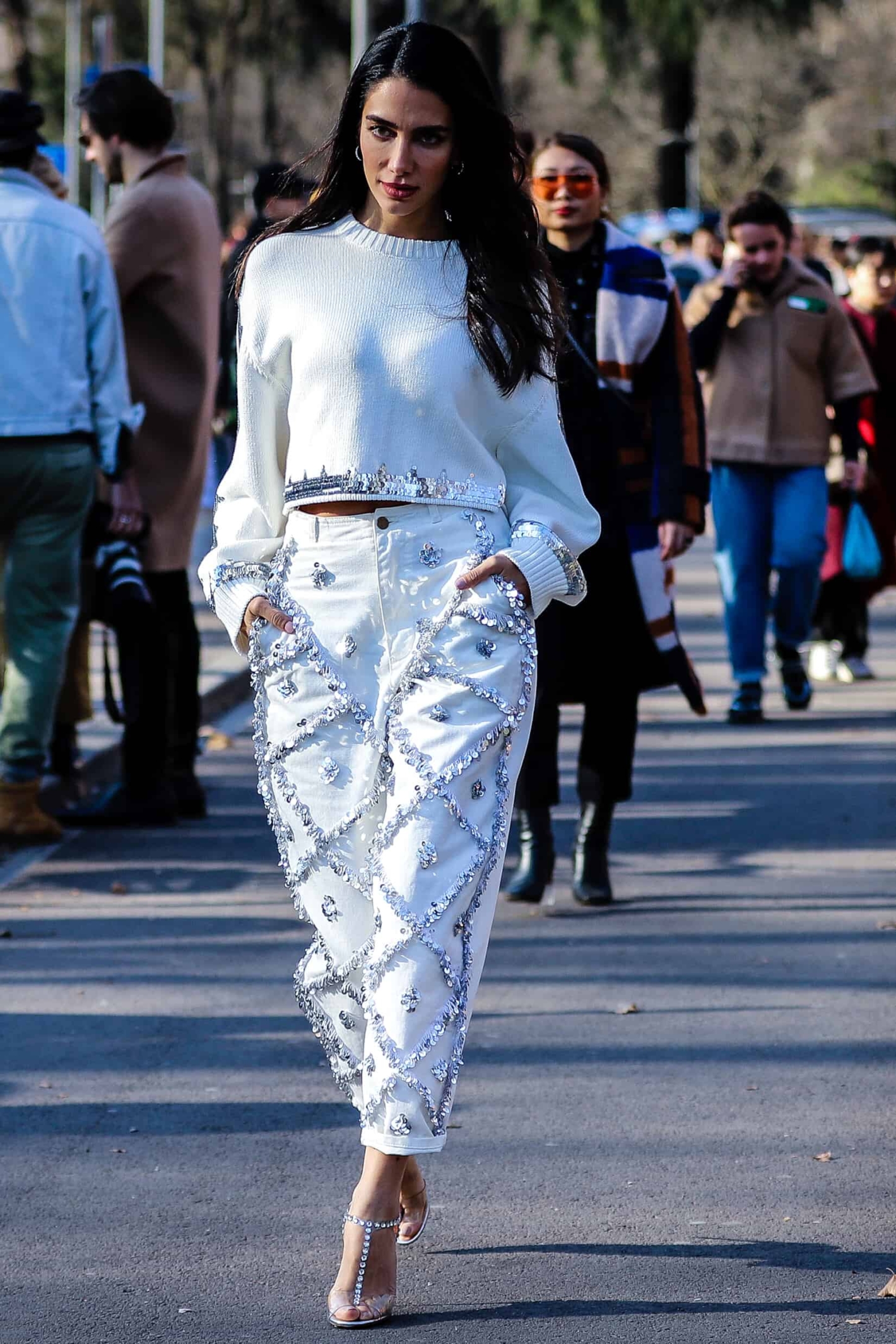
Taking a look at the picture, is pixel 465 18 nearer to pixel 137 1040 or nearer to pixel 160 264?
pixel 160 264

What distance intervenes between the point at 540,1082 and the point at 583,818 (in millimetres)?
1795

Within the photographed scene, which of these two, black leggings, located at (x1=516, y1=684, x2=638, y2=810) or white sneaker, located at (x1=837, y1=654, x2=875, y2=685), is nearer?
black leggings, located at (x1=516, y1=684, x2=638, y2=810)

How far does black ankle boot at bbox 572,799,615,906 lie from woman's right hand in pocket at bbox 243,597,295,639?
301cm

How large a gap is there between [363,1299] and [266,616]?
1076 millimetres

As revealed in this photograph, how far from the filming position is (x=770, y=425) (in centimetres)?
1009

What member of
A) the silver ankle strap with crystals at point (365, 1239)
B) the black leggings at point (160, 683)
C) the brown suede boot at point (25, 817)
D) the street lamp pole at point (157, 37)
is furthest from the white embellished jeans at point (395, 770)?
the street lamp pole at point (157, 37)

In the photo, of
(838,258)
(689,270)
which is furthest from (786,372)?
(689,270)

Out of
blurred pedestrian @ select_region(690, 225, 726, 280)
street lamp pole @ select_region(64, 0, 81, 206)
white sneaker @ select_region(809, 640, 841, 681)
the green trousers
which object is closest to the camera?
the green trousers

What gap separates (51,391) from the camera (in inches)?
279

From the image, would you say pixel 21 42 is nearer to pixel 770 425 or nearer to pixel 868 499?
pixel 868 499

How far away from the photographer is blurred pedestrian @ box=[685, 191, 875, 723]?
1007cm

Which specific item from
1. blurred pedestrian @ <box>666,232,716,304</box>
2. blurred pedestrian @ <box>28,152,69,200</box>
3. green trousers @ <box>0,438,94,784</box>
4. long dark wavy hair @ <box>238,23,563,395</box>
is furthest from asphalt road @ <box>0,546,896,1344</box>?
blurred pedestrian @ <box>666,232,716,304</box>

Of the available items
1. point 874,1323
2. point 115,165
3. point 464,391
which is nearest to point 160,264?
point 115,165

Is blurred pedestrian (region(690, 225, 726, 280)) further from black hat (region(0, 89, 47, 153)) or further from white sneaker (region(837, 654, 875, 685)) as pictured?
black hat (region(0, 89, 47, 153))
